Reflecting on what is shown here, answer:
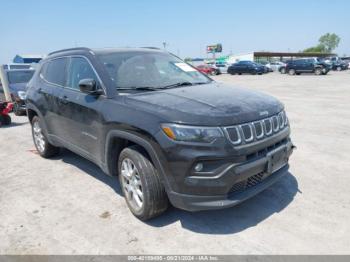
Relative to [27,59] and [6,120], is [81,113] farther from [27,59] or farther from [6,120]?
[27,59]

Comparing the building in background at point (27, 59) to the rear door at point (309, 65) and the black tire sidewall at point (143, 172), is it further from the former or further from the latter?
the black tire sidewall at point (143, 172)

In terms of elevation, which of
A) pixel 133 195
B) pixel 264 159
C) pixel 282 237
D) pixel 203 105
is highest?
pixel 203 105

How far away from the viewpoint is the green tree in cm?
11925

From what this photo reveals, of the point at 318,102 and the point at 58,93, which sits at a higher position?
the point at 58,93

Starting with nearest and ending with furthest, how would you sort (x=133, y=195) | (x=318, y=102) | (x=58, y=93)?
(x=133, y=195)
(x=58, y=93)
(x=318, y=102)

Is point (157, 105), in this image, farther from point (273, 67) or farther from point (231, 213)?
point (273, 67)

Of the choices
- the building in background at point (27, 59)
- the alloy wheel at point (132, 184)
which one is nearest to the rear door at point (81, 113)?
the alloy wheel at point (132, 184)

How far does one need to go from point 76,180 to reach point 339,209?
3508mm

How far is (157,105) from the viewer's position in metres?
3.19

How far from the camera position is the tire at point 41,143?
221 inches

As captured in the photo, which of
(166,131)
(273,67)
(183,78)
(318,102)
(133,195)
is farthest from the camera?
(273,67)

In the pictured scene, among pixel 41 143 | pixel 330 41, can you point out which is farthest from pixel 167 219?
pixel 330 41

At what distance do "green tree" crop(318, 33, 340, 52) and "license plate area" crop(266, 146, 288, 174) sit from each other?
13305cm

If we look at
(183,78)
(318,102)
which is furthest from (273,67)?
(183,78)
